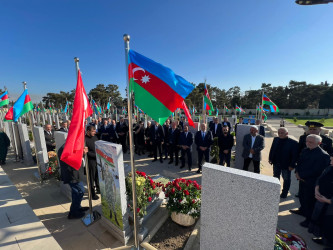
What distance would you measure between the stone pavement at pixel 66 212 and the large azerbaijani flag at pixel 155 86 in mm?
2828

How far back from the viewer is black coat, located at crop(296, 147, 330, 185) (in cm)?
369

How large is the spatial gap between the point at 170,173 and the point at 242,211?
502cm

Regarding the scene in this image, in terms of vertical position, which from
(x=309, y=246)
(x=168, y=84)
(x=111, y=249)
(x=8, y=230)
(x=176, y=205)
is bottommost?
(x=309, y=246)

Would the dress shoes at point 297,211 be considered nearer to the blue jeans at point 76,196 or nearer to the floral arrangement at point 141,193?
the floral arrangement at point 141,193

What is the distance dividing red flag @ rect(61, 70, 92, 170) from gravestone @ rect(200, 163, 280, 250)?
253 cm

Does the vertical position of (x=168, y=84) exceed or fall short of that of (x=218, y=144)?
it exceeds it

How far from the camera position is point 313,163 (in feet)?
12.5

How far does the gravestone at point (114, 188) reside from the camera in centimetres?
334

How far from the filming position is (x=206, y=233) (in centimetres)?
260

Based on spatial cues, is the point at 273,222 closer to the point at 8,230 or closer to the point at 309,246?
the point at 309,246

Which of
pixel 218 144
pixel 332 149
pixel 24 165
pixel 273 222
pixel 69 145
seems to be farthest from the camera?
pixel 24 165

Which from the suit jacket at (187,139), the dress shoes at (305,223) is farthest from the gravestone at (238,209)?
the suit jacket at (187,139)

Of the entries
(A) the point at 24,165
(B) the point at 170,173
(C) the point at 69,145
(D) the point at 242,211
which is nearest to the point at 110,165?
(C) the point at 69,145

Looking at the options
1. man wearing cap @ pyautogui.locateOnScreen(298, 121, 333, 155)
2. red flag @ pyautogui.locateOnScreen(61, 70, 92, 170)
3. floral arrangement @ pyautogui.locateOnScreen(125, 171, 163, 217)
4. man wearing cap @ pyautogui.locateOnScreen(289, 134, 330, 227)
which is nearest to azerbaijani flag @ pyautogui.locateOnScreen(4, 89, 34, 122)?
red flag @ pyautogui.locateOnScreen(61, 70, 92, 170)
